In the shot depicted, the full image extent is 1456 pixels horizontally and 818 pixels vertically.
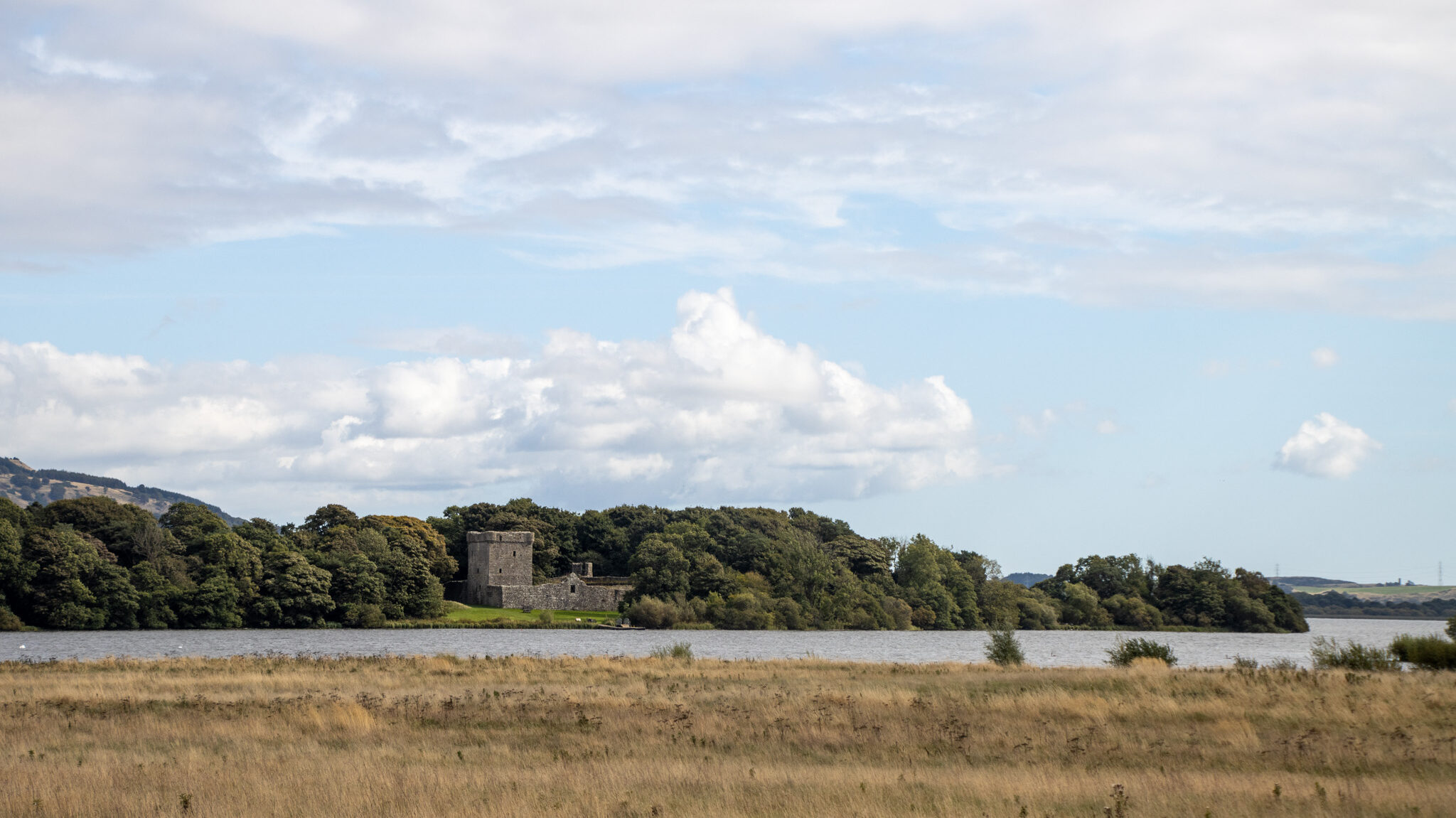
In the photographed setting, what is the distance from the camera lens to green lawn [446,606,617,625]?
97050mm

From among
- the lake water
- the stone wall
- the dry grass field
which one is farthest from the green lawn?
the dry grass field

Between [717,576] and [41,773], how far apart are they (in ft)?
287

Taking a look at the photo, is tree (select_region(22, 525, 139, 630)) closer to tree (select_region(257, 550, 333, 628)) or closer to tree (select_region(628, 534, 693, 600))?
tree (select_region(257, 550, 333, 628))

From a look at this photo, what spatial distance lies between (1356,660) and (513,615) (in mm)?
80397

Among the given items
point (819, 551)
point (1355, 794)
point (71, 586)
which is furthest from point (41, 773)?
point (819, 551)

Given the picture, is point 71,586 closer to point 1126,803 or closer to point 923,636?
point 923,636

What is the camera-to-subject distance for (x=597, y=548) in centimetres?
13300

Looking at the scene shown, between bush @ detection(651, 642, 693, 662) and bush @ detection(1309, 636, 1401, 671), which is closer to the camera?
bush @ detection(1309, 636, 1401, 671)

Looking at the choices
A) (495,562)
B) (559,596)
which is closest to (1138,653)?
(559,596)

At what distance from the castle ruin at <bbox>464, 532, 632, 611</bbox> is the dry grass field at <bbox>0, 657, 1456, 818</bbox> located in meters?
78.2

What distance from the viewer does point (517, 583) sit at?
112500 millimetres

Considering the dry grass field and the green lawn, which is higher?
the dry grass field

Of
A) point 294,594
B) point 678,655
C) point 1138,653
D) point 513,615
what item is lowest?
point 513,615

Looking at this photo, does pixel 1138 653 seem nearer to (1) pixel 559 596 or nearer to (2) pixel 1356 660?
(2) pixel 1356 660
